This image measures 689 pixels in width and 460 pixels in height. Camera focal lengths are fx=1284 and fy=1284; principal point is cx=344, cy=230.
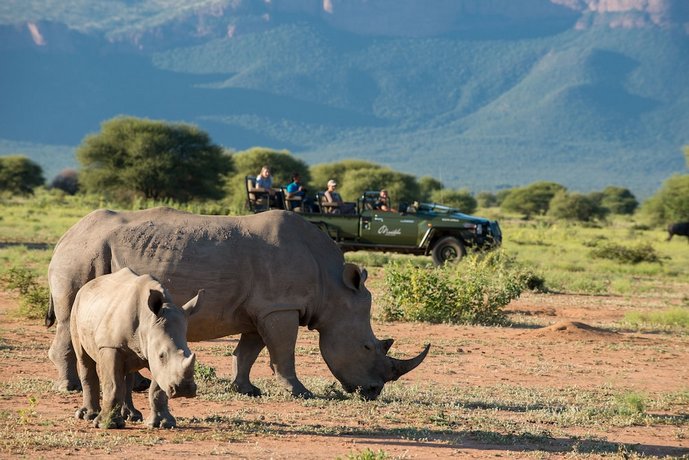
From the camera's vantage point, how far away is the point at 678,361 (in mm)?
16062

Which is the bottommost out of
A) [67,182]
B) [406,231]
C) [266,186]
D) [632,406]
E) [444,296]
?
[632,406]

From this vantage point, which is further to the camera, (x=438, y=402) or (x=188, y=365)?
(x=438, y=402)

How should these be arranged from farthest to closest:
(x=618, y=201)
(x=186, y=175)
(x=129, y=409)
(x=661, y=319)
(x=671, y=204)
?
1. (x=618, y=201)
2. (x=671, y=204)
3. (x=186, y=175)
4. (x=661, y=319)
5. (x=129, y=409)

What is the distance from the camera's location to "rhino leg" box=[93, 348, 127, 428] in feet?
31.4

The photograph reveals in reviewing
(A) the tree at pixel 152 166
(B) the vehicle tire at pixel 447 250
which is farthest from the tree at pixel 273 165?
(B) the vehicle tire at pixel 447 250

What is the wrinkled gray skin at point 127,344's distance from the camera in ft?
29.7

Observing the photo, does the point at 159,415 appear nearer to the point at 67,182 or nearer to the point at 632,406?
the point at 632,406

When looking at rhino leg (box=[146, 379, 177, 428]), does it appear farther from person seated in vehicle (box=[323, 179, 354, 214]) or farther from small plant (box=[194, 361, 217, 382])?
person seated in vehicle (box=[323, 179, 354, 214])

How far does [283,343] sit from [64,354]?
1.95 meters

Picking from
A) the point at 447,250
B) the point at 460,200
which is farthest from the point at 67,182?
the point at 447,250

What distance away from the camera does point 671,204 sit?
5894cm

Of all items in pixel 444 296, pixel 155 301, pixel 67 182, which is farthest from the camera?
pixel 67 182

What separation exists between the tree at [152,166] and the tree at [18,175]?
565 inches

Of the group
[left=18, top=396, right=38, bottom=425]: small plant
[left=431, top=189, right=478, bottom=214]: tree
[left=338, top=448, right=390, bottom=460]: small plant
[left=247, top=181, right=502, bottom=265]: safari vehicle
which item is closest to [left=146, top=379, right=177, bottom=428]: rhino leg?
[left=18, top=396, right=38, bottom=425]: small plant
